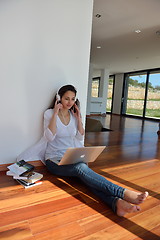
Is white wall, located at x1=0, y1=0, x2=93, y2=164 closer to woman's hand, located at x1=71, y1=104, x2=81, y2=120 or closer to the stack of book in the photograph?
the stack of book

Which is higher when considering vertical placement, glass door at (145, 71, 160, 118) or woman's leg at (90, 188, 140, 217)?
glass door at (145, 71, 160, 118)

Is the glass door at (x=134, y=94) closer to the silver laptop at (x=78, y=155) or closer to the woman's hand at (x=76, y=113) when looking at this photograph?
the woman's hand at (x=76, y=113)

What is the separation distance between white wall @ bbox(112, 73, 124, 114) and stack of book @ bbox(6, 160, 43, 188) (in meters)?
9.46

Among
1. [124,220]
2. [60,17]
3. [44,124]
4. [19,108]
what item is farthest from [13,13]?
[124,220]

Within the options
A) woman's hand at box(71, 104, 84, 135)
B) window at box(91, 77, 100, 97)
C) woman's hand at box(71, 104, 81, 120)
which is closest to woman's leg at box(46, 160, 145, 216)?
woman's hand at box(71, 104, 84, 135)

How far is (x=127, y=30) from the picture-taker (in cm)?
439

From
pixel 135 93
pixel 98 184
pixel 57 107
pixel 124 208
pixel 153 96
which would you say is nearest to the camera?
pixel 124 208

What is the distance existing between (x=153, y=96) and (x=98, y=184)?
8.21 metres

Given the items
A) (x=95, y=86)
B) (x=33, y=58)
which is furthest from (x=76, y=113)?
(x=95, y=86)

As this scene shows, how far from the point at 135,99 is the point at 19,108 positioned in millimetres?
8621

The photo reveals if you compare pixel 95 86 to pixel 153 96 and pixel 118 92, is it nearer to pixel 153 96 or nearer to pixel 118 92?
pixel 118 92

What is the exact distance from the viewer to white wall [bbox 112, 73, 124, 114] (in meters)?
10.5

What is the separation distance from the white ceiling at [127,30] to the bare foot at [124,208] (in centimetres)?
327

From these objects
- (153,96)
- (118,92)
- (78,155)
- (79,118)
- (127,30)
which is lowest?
(78,155)
